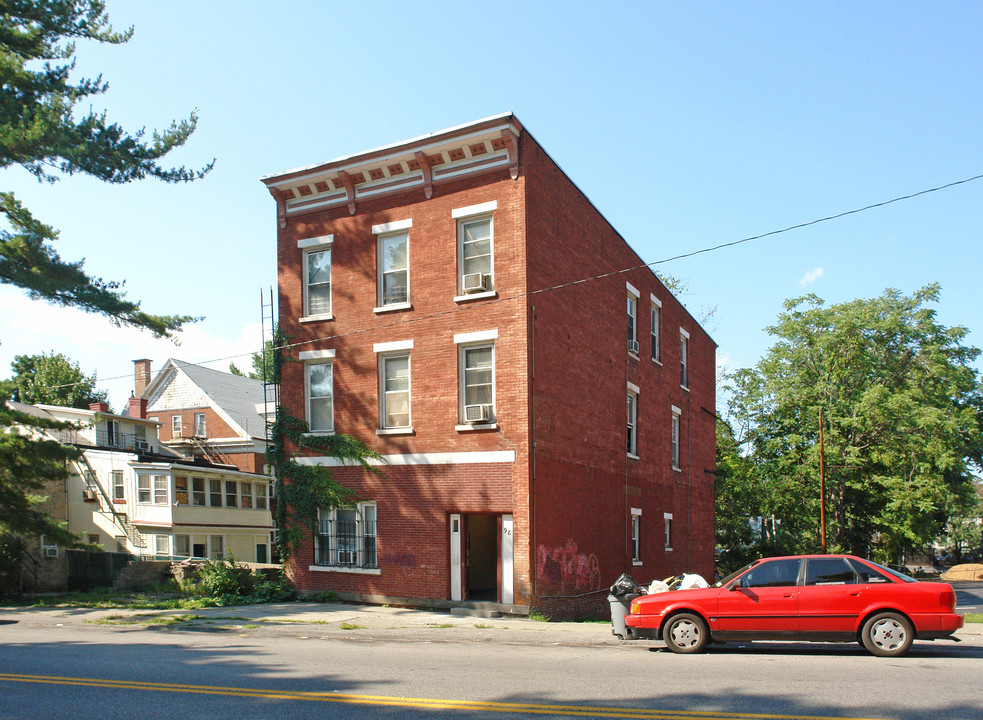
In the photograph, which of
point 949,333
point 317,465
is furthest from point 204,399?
point 949,333

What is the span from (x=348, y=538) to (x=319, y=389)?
4.10 m

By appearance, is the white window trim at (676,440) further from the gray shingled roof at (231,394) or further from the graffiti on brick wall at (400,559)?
the gray shingled roof at (231,394)

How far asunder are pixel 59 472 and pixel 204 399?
30109 millimetres

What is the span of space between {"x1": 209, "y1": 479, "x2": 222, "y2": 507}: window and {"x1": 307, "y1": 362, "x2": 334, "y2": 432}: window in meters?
19.4

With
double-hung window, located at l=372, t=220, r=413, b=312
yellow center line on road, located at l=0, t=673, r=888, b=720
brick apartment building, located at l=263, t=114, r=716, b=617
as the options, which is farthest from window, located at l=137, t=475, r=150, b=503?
yellow center line on road, located at l=0, t=673, r=888, b=720

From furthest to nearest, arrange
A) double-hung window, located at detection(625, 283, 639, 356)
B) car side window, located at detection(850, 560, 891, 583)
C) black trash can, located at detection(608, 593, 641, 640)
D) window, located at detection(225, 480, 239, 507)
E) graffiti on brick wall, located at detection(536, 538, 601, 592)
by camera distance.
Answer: window, located at detection(225, 480, 239, 507) → double-hung window, located at detection(625, 283, 639, 356) → graffiti on brick wall, located at detection(536, 538, 601, 592) → black trash can, located at detection(608, 593, 641, 640) → car side window, located at detection(850, 560, 891, 583)

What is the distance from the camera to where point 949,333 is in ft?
143

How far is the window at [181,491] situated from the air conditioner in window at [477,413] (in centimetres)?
2220

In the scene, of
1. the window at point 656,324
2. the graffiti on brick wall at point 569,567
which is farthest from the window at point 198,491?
the graffiti on brick wall at point 569,567

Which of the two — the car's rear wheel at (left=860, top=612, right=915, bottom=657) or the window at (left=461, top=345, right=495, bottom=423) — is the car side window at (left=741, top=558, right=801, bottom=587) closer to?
the car's rear wheel at (left=860, top=612, right=915, bottom=657)

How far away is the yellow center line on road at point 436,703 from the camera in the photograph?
25.4ft

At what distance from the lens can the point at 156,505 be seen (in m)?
37.0

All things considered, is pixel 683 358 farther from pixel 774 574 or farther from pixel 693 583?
pixel 774 574

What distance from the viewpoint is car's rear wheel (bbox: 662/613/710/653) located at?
493 inches
